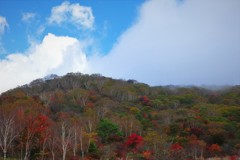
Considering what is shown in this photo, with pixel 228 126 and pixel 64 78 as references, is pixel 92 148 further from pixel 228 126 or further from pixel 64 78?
pixel 64 78

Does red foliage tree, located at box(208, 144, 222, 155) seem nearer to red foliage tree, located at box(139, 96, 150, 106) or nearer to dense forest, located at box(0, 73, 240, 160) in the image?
dense forest, located at box(0, 73, 240, 160)

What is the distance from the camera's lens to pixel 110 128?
56.9m

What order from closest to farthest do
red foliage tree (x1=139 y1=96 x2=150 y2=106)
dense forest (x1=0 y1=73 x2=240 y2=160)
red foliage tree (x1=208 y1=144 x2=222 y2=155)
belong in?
1. dense forest (x1=0 y1=73 x2=240 y2=160)
2. red foliage tree (x1=208 y1=144 x2=222 y2=155)
3. red foliage tree (x1=139 y1=96 x2=150 y2=106)

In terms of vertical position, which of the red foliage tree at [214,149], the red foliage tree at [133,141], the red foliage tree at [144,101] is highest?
the red foliage tree at [144,101]

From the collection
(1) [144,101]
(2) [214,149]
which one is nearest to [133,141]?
(2) [214,149]

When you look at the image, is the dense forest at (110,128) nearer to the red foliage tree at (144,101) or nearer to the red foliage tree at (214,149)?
the red foliage tree at (214,149)

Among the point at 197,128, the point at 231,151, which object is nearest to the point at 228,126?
the point at 197,128

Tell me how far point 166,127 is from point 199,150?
14.4m

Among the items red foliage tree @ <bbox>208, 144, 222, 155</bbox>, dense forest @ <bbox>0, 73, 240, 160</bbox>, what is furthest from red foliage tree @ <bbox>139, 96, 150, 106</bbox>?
red foliage tree @ <bbox>208, 144, 222, 155</bbox>

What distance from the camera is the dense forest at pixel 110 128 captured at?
38594 mm

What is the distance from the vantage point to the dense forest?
38.6 m

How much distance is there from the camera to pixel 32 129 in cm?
3822

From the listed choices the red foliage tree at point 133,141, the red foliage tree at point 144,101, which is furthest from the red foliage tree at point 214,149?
the red foliage tree at point 144,101

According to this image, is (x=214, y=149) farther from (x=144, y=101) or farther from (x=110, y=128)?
(x=144, y=101)
